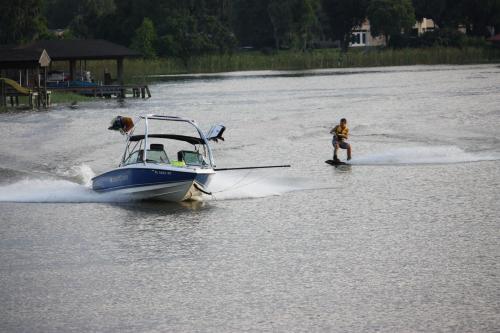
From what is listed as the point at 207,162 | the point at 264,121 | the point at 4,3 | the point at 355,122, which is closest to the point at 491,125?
the point at 355,122

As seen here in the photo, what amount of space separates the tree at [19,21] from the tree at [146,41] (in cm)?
1643

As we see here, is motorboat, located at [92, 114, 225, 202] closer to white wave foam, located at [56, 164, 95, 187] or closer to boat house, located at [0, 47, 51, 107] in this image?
white wave foam, located at [56, 164, 95, 187]

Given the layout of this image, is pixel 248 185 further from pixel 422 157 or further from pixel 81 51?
pixel 81 51

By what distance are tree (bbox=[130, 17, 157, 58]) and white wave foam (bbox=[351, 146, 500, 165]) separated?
9995cm

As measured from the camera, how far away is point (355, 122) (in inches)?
2498

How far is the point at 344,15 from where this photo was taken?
17800cm

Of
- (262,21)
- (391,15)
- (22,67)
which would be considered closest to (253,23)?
(262,21)

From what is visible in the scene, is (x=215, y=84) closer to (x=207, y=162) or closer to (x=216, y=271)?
(x=207, y=162)

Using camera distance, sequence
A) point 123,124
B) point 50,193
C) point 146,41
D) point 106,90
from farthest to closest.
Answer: point 146,41 → point 106,90 → point 50,193 → point 123,124

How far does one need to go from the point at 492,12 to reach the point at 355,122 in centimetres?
10938

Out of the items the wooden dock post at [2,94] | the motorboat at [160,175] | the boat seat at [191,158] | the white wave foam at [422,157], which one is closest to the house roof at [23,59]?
the wooden dock post at [2,94]

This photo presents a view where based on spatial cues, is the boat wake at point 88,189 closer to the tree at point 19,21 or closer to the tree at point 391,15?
the tree at point 19,21

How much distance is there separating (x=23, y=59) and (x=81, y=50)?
16675 mm

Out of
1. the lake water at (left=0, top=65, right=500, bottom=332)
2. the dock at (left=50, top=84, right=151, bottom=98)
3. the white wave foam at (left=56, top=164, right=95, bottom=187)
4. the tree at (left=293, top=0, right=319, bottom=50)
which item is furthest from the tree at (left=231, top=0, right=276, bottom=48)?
the white wave foam at (left=56, top=164, right=95, bottom=187)
